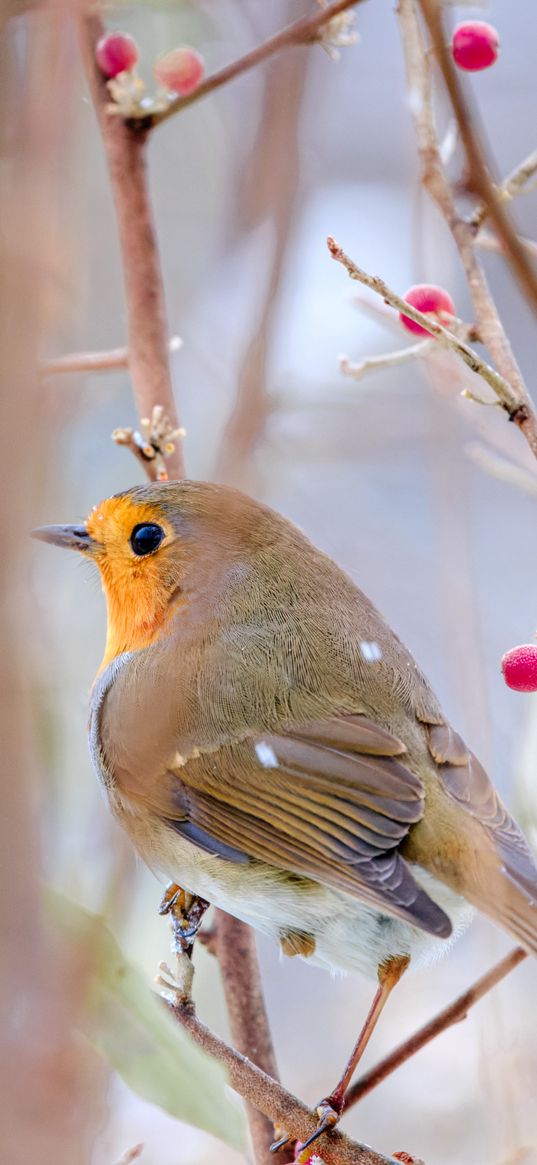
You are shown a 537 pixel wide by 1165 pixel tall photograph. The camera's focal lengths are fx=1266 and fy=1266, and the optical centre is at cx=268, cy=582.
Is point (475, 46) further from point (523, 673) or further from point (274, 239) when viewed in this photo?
point (523, 673)

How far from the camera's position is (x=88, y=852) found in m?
2.15

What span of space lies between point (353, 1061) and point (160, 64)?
4.62 feet

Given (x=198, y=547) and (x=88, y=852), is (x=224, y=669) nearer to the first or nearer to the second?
(x=198, y=547)

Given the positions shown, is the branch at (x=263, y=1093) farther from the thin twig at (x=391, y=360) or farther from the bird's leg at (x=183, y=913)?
the thin twig at (x=391, y=360)

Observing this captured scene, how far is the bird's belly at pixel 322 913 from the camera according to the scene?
1711mm

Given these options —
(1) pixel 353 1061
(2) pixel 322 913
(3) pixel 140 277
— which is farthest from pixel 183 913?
(3) pixel 140 277

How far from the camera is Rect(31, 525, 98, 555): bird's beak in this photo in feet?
6.78

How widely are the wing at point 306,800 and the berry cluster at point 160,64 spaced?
93 cm

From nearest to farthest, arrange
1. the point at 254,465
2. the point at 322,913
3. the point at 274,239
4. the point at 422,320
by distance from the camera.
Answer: the point at 422,320 → the point at 322,913 → the point at 274,239 → the point at 254,465

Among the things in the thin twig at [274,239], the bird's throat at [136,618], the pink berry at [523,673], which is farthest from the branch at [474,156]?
the bird's throat at [136,618]

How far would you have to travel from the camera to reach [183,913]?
1816 mm

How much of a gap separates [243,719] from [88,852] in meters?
0.51

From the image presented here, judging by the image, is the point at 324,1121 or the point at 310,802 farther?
the point at 310,802

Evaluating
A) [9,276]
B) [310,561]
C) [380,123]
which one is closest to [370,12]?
[380,123]
